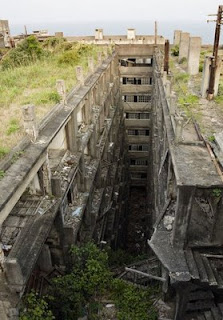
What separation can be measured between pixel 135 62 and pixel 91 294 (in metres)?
29.0

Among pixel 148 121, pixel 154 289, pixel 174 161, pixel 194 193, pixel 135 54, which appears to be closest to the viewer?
pixel 194 193

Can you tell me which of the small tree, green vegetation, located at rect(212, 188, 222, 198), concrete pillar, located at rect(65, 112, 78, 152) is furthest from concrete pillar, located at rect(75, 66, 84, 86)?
green vegetation, located at rect(212, 188, 222, 198)

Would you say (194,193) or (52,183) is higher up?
(194,193)

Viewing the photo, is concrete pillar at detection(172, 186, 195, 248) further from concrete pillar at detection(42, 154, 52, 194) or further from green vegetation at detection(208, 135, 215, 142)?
concrete pillar at detection(42, 154, 52, 194)

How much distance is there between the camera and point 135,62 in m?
34.8

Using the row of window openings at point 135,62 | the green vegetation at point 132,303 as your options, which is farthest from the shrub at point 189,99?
the row of window openings at point 135,62

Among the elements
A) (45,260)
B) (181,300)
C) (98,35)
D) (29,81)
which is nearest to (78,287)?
(45,260)

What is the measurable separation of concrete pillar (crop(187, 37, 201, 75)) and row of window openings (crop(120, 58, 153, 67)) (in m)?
10.6

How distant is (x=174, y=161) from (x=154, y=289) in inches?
227

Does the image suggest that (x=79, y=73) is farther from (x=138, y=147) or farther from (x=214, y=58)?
(x=138, y=147)

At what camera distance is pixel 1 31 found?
3775cm

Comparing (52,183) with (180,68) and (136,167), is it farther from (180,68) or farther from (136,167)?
(136,167)

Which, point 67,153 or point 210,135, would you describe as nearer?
point 210,135

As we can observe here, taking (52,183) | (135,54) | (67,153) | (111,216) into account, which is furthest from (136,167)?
(52,183)
